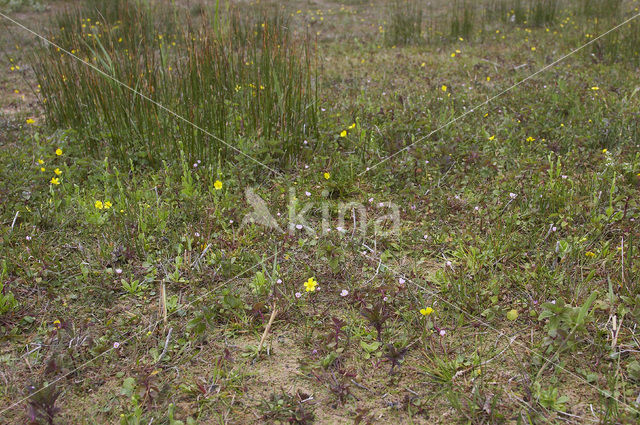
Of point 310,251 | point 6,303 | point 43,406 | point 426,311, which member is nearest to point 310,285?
point 310,251

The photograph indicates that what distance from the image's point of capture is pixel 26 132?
368 cm

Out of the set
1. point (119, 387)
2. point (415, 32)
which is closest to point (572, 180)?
point (119, 387)

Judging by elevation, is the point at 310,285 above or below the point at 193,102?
below

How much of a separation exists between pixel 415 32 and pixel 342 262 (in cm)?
499

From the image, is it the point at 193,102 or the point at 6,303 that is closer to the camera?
the point at 6,303

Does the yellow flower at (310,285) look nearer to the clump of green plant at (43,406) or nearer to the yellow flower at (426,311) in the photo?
the yellow flower at (426,311)

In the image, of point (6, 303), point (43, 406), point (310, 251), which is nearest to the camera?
Answer: point (43, 406)

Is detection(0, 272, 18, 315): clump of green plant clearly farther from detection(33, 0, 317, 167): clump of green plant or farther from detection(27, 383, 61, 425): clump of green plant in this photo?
detection(33, 0, 317, 167): clump of green plant

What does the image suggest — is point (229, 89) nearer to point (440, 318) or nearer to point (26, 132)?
point (26, 132)

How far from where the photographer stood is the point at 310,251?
244 centimetres

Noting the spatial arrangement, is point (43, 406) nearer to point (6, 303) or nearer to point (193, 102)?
point (6, 303)

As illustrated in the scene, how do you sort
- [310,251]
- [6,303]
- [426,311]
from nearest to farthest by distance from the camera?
1. [426,311]
2. [6,303]
3. [310,251]

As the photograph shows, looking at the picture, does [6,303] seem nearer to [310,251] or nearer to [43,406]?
[43,406]

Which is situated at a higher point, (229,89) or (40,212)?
(229,89)
